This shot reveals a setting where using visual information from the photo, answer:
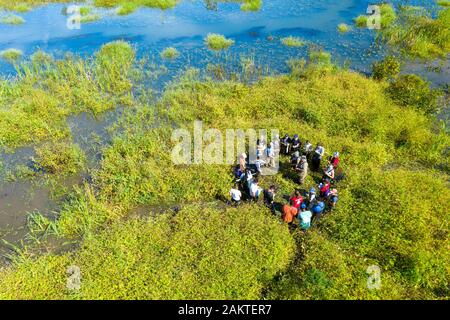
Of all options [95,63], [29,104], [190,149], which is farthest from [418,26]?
[29,104]

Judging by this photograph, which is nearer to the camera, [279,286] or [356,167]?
[279,286]

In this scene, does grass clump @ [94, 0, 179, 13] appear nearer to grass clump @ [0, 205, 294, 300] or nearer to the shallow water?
the shallow water


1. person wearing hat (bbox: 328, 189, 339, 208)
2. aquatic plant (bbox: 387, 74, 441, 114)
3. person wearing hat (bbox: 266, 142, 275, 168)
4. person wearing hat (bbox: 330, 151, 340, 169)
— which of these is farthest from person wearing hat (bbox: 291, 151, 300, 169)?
aquatic plant (bbox: 387, 74, 441, 114)

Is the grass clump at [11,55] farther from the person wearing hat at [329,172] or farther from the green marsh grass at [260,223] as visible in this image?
the person wearing hat at [329,172]

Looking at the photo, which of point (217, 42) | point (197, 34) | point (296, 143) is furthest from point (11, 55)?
point (296, 143)

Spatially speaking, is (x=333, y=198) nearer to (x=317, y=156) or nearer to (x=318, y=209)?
(x=318, y=209)

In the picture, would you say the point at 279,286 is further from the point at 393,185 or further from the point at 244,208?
the point at 393,185

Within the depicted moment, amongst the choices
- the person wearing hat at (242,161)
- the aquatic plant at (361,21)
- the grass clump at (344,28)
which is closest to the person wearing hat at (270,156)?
the person wearing hat at (242,161)
